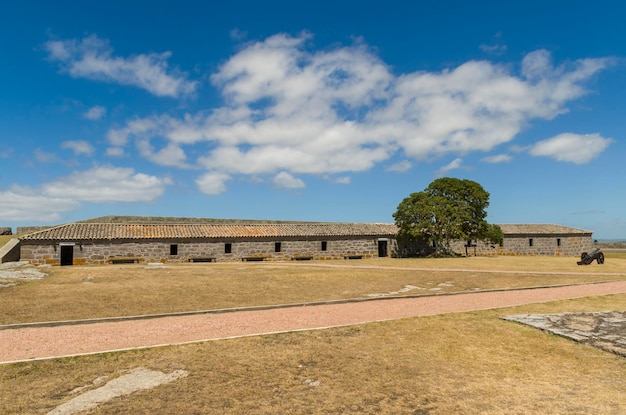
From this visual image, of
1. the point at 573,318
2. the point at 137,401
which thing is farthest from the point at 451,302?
the point at 137,401

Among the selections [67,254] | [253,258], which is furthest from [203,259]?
[67,254]

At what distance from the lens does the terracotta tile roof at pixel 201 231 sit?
92.0ft

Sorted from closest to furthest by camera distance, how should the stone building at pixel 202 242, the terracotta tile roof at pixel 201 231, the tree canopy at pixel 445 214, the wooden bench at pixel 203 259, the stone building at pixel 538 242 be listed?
the stone building at pixel 202 242 → the terracotta tile roof at pixel 201 231 → the wooden bench at pixel 203 259 → the tree canopy at pixel 445 214 → the stone building at pixel 538 242

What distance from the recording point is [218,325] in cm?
954

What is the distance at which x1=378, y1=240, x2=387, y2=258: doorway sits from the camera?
3746 cm

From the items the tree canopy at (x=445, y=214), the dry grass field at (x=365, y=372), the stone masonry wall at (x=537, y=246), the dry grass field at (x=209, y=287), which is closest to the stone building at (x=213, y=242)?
the stone masonry wall at (x=537, y=246)

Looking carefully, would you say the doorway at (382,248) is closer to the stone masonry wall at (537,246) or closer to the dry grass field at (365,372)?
the stone masonry wall at (537,246)

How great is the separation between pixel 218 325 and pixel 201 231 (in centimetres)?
2380

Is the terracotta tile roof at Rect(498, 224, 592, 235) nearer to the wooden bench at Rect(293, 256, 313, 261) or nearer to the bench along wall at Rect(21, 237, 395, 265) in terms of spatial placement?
the bench along wall at Rect(21, 237, 395, 265)

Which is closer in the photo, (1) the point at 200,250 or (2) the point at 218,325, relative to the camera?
(2) the point at 218,325

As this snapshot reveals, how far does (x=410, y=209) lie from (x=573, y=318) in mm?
27383

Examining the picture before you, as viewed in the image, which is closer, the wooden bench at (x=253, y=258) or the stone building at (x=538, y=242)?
the wooden bench at (x=253, y=258)

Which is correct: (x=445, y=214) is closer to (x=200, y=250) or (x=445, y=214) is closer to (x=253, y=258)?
(x=253, y=258)

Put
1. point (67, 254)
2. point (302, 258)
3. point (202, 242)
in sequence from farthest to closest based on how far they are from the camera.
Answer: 1. point (302, 258)
2. point (202, 242)
3. point (67, 254)
